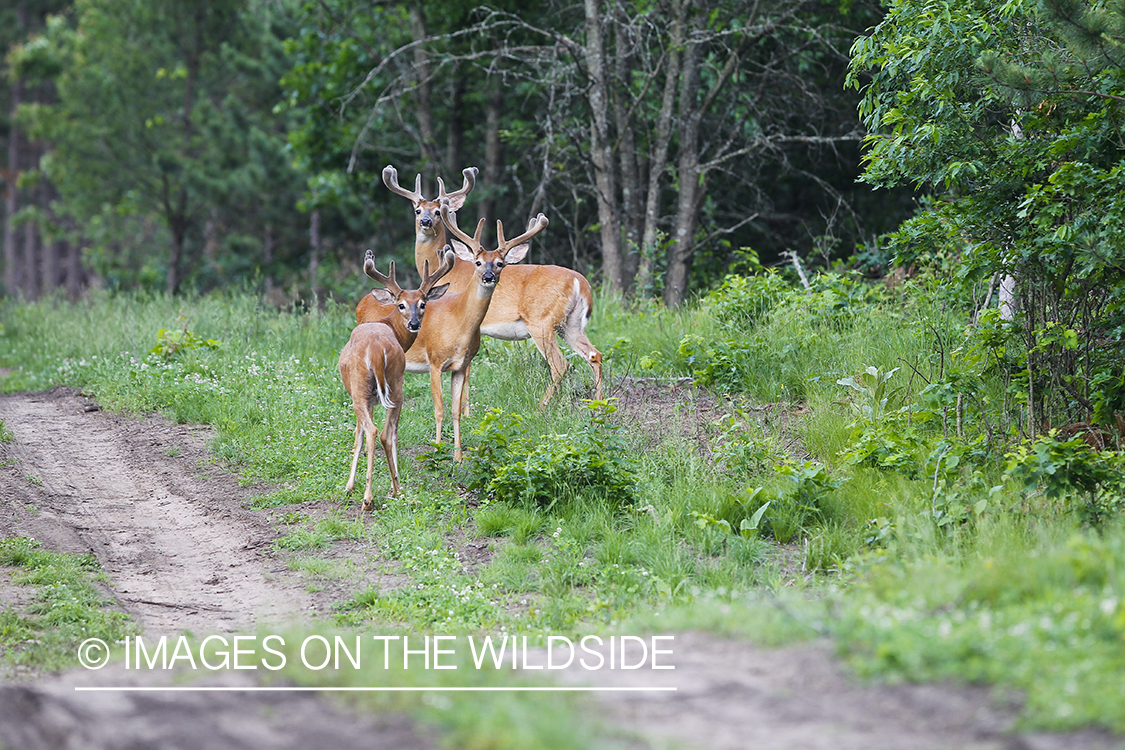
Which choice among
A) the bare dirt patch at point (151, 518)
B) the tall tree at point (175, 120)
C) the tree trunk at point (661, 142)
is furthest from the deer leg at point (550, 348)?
the tall tree at point (175, 120)

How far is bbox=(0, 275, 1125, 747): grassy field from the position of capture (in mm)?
4262

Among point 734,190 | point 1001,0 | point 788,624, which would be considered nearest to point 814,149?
point 734,190

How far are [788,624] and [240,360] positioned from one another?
9179mm

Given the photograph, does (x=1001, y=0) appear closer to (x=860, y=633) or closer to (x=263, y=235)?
(x=860, y=633)

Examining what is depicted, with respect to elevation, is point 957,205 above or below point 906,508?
above

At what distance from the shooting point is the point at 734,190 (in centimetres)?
1811

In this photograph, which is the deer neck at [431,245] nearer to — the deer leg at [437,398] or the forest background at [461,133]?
the deer leg at [437,398]

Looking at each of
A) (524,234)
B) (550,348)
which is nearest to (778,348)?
(550,348)

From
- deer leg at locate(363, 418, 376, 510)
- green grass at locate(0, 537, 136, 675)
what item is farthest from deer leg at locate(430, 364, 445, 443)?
green grass at locate(0, 537, 136, 675)

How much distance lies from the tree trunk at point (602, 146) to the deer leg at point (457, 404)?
5.14 meters

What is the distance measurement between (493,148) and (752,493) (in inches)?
529

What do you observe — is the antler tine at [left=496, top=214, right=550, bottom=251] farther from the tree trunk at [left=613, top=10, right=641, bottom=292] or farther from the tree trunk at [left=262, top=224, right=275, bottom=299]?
the tree trunk at [left=262, top=224, right=275, bottom=299]

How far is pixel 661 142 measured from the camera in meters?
15.3

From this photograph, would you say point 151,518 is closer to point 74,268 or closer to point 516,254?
point 516,254
